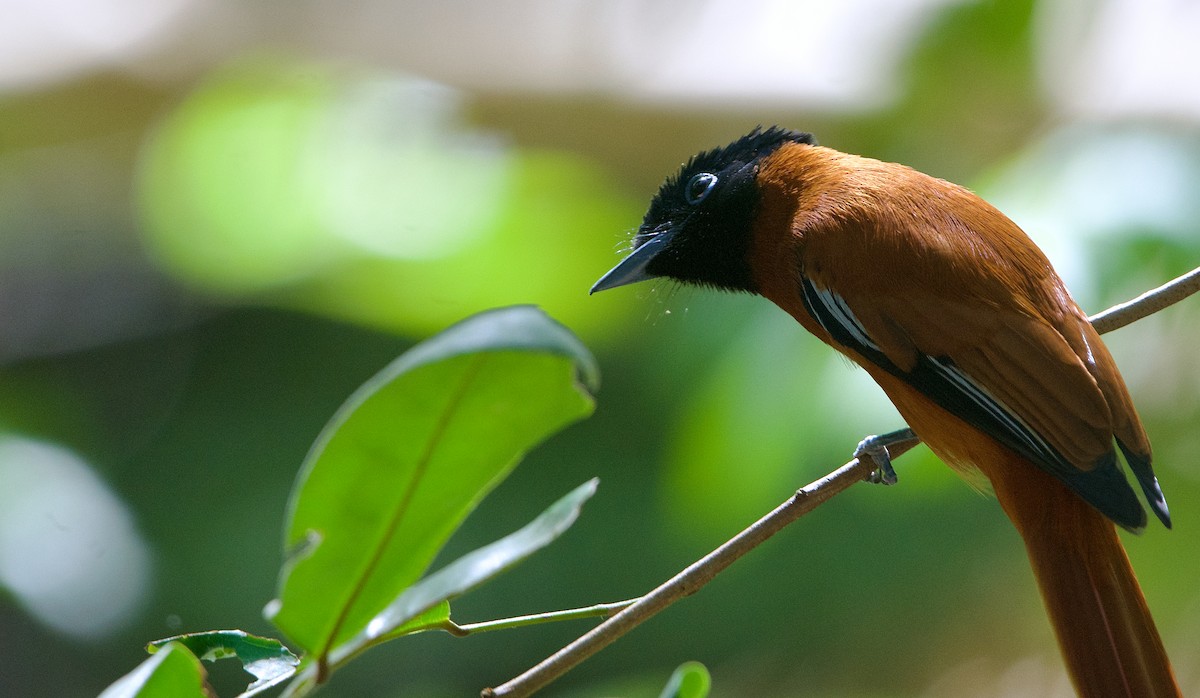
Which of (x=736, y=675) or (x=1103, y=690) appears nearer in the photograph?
(x=1103, y=690)

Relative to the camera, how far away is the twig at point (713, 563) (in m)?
0.97

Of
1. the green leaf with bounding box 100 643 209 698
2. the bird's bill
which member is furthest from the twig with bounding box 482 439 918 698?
the bird's bill

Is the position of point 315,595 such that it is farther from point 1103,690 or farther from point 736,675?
point 736,675

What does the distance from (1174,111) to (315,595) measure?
337 centimetres

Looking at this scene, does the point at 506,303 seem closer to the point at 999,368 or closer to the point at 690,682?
the point at 999,368

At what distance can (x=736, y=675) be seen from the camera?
12.1 ft

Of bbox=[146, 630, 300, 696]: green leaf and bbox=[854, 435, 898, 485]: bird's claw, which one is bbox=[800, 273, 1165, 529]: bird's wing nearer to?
bbox=[854, 435, 898, 485]: bird's claw

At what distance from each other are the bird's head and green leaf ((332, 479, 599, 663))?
1287 mm

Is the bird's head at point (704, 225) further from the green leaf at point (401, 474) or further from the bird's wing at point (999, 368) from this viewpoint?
the green leaf at point (401, 474)

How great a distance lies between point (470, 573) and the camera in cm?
73

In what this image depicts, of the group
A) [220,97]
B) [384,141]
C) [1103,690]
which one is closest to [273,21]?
[220,97]

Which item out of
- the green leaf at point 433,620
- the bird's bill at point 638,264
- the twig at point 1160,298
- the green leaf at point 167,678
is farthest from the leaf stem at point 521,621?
the bird's bill at point 638,264

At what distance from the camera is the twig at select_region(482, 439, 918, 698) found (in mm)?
963

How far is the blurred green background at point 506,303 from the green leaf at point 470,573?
1.28 metres
